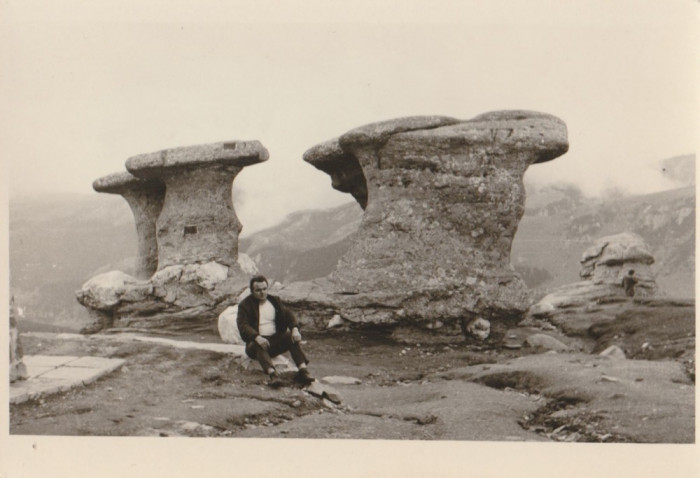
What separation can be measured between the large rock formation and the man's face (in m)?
3.30

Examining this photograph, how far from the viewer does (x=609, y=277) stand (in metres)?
17.4

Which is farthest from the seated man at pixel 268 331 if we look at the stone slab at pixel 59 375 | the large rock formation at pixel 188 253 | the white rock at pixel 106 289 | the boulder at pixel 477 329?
the white rock at pixel 106 289

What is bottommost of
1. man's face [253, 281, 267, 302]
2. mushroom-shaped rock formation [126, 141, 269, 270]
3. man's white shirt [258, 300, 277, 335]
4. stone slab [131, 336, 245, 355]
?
stone slab [131, 336, 245, 355]

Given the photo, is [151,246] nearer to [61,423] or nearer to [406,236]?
[406,236]

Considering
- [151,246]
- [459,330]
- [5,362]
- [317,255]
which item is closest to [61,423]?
[5,362]

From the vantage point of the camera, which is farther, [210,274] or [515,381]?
[210,274]

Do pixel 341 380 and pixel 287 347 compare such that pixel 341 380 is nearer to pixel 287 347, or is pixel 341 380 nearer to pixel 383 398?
pixel 383 398

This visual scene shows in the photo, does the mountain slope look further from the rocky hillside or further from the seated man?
the seated man

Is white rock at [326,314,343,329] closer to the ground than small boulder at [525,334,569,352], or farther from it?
farther from it

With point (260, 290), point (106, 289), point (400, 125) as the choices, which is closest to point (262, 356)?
point (260, 290)

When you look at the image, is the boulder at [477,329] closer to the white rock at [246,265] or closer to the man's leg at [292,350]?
the man's leg at [292,350]

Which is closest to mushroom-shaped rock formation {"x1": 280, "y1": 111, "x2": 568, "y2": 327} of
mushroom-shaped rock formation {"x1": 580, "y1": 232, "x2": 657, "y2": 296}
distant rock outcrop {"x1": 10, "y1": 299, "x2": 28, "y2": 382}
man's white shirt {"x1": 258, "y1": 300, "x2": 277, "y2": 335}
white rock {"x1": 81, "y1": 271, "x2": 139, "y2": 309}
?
man's white shirt {"x1": 258, "y1": 300, "x2": 277, "y2": 335}

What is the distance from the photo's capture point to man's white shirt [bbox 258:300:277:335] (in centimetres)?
865

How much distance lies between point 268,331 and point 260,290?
1.47ft
